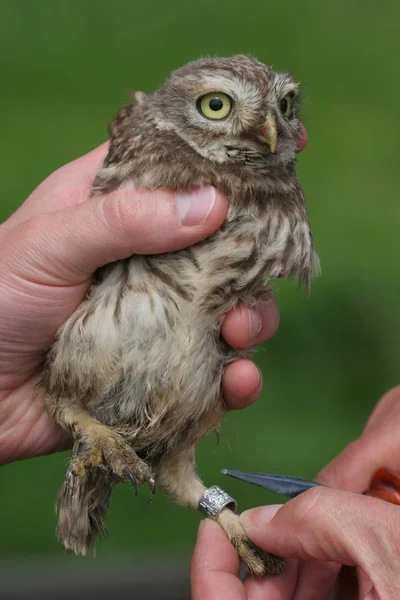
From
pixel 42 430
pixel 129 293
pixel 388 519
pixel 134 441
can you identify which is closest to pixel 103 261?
pixel 129 293

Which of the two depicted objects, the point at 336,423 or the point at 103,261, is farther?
the point at 336,423

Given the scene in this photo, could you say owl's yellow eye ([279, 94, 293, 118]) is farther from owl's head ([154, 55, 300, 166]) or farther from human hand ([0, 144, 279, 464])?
human hand ([0, 144, 279, 464])

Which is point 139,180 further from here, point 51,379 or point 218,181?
point 51,379

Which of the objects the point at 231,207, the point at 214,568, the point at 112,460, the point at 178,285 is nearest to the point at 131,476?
the point at 112,460

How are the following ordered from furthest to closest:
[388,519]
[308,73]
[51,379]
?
[308,73] → [51,379] → [388,519]

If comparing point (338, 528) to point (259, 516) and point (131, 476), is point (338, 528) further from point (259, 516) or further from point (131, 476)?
point (131, 476)

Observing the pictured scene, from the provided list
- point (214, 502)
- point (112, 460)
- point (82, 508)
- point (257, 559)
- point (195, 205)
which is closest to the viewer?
point (195, 205)

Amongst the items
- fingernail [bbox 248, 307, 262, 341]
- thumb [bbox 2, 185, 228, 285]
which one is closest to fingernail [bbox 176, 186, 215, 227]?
thumb [bbox 2, 185, 228, 285]
